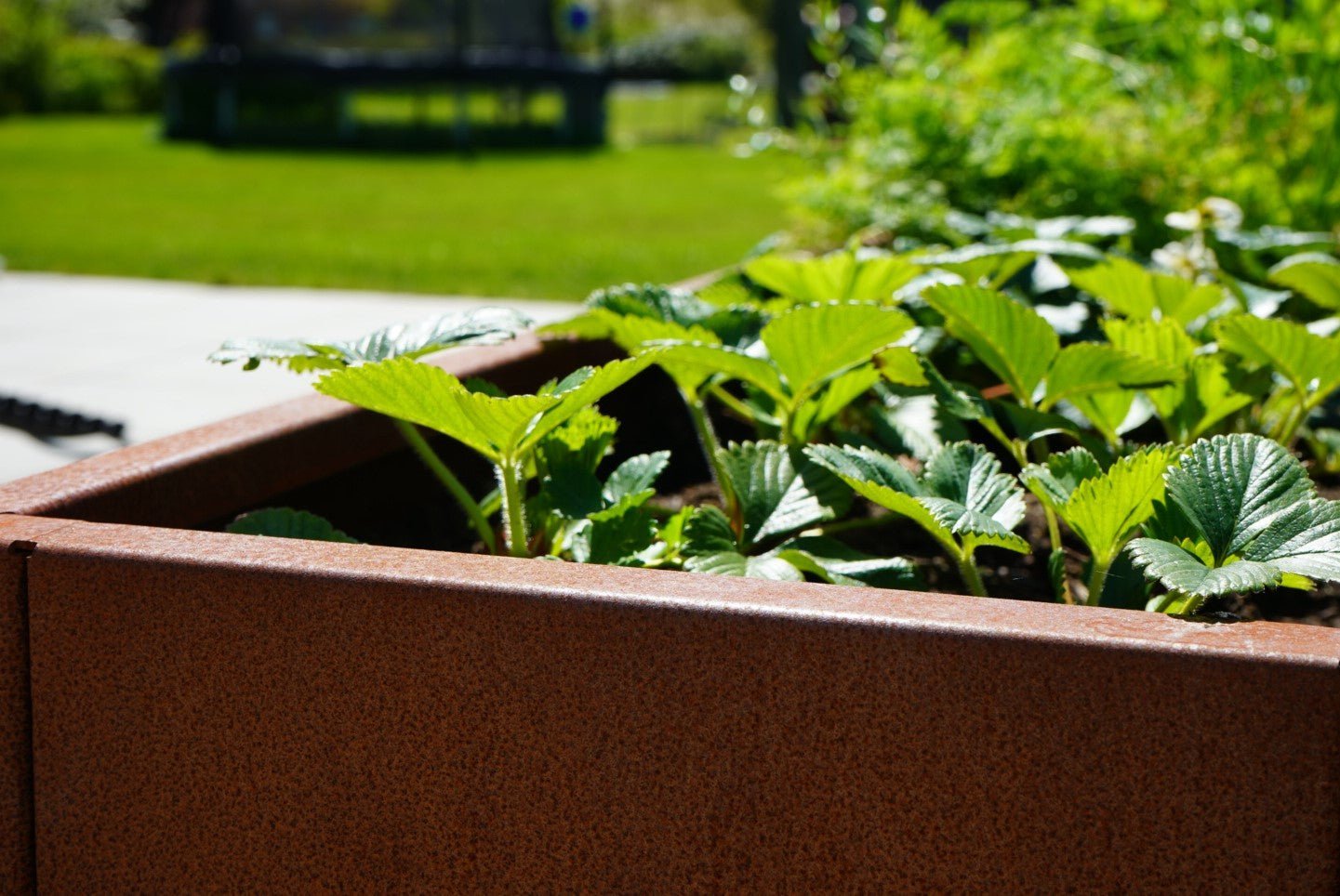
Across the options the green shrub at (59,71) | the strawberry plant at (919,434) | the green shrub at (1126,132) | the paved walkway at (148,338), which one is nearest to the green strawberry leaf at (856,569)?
the strawberry plant at (919,434)

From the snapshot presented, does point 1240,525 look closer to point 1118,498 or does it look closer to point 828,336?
point 1118,498

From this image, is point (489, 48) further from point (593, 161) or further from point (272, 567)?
point (272, 567)

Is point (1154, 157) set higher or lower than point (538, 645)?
higher

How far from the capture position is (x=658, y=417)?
248cm

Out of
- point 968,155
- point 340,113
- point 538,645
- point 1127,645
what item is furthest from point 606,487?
point 340,113

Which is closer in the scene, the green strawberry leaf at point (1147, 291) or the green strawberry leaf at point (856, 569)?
the green strawberry leaf at point (856, 569)

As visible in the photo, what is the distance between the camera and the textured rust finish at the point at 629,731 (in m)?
1.06

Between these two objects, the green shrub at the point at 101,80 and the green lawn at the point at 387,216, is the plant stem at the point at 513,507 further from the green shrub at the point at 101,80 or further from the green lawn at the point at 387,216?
the green shrub at the point at 101,80

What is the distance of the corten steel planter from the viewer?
106 centimetres

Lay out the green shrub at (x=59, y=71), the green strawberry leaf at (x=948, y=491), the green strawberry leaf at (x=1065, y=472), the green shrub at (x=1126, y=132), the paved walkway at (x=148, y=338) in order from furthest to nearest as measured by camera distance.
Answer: the green shrub at (x=59, y=71)
the paved walkway at (x=148, y=338)
the green shrub at (x=1126, y=132)
the green strawberry leaf at (x=1065, y=472)
the green strawberry leaf at (x=948, y=491)

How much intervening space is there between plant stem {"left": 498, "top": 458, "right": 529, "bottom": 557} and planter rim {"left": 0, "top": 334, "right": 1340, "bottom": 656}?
0.19 metres

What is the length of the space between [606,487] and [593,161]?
1417 centimetres

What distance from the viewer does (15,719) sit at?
53.2 inches

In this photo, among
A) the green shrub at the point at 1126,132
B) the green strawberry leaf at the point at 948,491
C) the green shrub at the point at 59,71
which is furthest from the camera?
the green shrub at the point at 59,71
